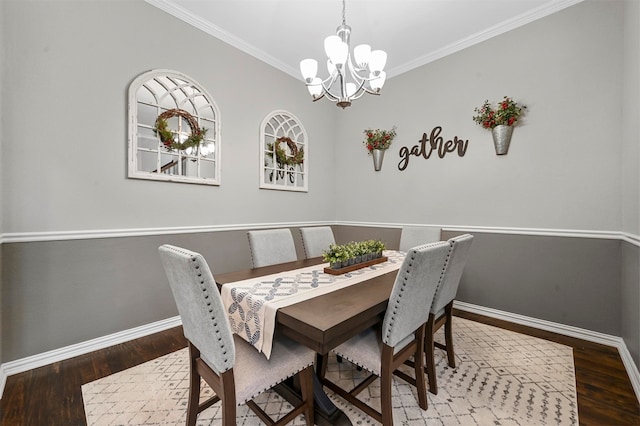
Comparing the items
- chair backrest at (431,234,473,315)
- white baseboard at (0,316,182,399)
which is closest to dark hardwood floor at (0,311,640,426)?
white baseboard at (0,316,182,399)

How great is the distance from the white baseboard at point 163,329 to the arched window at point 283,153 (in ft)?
6.29

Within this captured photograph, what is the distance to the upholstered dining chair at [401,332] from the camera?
124 centimetres

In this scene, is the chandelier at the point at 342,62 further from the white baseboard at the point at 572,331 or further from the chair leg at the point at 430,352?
the white baseboard at the point at 572,331

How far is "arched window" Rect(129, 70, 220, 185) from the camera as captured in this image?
237cm

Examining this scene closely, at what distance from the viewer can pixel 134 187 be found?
2357 mm

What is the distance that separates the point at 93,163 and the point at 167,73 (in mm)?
1069

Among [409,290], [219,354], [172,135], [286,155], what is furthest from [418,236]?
[172,135]

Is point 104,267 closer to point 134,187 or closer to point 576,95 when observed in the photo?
point 134,187

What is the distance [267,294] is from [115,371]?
145 cm

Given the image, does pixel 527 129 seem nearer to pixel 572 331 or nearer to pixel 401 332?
pixel 572 331

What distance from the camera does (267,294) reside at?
140cm

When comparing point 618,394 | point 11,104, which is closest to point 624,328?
point 618,394

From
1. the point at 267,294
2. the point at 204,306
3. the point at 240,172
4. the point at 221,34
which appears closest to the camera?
the point at 204,306

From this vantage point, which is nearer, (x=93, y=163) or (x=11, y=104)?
(x=11, y=104)
